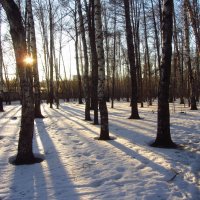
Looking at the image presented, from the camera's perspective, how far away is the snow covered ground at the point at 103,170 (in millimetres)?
5129

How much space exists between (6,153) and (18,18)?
338 cm

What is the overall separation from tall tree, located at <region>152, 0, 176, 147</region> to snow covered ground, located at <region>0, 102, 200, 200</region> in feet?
1.63

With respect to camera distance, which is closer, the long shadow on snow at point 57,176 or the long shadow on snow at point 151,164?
the long shadow on snow at point 57,176

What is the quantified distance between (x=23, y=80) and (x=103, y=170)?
263 centimetres

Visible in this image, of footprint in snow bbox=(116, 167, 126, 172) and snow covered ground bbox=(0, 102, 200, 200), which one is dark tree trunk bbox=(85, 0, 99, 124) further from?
footprint in snow bbox=(116, 167, 126, 172)

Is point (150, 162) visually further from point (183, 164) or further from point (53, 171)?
point (53, 171)

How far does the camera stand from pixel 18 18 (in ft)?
21.6

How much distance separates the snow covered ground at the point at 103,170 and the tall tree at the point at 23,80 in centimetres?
39

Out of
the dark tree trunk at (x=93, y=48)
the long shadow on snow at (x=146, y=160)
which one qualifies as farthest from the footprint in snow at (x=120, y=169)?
the dark tree trunk at (x=93, y=48)

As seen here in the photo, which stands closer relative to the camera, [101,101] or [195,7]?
[101,101]

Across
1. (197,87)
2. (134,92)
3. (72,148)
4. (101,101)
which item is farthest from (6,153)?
(197,87)

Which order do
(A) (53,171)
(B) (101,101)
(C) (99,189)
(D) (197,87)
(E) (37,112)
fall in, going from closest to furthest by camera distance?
(C) (99,189)
(A) (53,171)
(B) (101,101)
(E) (37,112)
(D) (197,87)

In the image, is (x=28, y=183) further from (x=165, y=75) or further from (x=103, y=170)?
(x=165, y=75)

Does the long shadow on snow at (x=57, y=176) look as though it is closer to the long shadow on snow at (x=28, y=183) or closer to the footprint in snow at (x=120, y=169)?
the long shadow on snow at (x=28, y=183)
